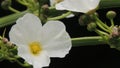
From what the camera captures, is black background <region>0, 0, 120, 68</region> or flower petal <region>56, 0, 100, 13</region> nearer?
flower petal <region>56, 0, 100, 13</region>

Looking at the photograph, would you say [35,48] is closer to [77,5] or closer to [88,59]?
[77,5]

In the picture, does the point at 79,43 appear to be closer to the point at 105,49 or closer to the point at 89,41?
the point at 89,41

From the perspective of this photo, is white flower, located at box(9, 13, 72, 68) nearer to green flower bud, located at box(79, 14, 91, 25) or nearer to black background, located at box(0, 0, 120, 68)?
green flower bud, located at box(79, 14, 91, 25)

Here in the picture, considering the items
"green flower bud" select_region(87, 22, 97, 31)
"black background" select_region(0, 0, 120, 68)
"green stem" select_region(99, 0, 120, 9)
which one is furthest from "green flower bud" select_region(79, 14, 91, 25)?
"black background" select_region(0, 0, 120, 68)

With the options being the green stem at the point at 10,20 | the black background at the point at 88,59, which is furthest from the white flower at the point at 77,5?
the black background at the point at 88,59

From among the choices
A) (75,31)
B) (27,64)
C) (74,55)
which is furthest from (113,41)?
(74,55)

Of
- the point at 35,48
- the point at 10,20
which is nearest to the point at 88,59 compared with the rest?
the point at 10,20
